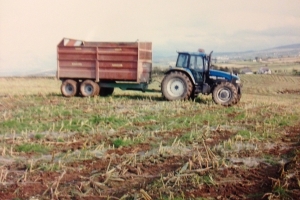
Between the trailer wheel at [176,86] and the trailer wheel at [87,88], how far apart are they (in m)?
2.88

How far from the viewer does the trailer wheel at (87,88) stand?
54.6ft

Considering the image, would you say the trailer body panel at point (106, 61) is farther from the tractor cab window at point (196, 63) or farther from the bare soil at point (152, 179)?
the bare soil at point (152, 179)

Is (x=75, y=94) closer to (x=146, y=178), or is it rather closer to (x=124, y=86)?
(x=124, y=86)

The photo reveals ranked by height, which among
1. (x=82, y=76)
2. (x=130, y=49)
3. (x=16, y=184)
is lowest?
(x=16, y=184)

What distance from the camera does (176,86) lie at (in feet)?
51.4

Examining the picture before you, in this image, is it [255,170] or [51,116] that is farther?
[51,116]

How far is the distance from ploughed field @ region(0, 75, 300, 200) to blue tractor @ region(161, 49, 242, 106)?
2.02m

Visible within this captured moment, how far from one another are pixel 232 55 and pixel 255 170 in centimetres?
5284

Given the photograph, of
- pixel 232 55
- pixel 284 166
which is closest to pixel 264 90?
pixel 284 166

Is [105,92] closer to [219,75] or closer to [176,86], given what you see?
[176,86]

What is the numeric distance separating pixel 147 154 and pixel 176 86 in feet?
27.7

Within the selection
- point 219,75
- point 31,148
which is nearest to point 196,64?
point 219,75

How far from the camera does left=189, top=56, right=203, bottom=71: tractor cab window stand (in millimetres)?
15347

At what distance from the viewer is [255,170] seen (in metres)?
6.49
